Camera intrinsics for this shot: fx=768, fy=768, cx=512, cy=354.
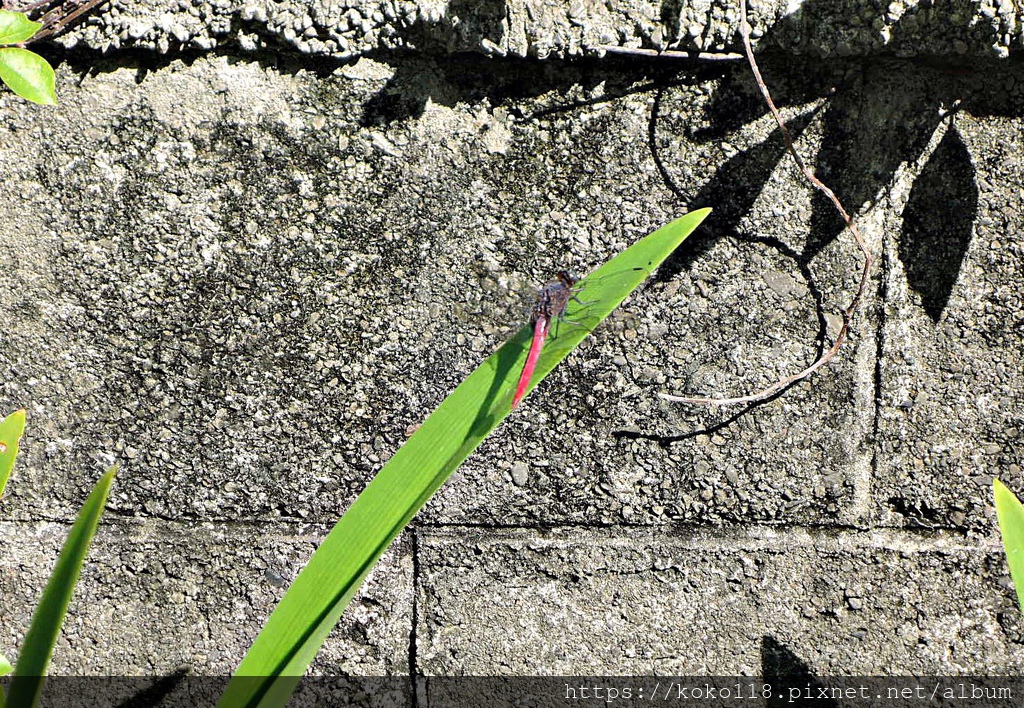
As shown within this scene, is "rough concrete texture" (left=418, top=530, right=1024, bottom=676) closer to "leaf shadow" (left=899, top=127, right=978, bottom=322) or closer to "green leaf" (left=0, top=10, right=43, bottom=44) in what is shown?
"leaf shadow" (left=899, top=127, right=978, bottom=322)

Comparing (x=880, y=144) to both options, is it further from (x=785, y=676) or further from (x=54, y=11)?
(x=54, y=11)

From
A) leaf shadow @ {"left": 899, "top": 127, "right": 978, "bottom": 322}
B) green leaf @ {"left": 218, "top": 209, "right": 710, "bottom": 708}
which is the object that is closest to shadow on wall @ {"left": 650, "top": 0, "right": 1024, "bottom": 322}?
leaf shadow @ {"left": 899, "top": 127, "right": 978, "bottom": 322}

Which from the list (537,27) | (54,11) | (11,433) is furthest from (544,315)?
(54,11)

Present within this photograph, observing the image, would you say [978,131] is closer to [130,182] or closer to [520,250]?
[520,250]

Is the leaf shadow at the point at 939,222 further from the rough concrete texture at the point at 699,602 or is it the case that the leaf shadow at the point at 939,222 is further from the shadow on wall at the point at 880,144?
the rough concrete texture at the point at 699,602

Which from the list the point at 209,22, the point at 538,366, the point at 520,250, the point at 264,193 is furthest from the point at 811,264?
the point at 209,22

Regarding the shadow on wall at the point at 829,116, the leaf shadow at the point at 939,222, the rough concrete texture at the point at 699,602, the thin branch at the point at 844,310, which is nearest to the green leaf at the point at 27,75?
the shadow on wall at the point at 829,116
